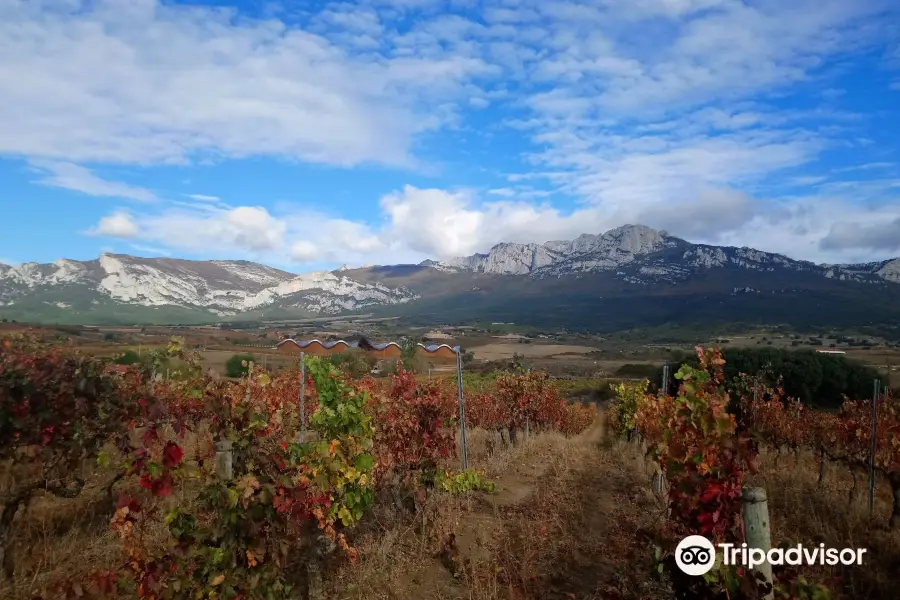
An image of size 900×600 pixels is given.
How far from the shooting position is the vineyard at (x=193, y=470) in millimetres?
3189

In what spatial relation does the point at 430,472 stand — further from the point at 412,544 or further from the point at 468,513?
the point at 412,544

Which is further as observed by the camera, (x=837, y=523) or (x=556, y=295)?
(x=556, y=295)

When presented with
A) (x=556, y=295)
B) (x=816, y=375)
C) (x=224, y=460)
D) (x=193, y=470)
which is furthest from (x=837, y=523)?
(x=556, y=295)

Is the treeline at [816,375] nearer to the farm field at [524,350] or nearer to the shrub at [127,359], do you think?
the farm field at [524,350]

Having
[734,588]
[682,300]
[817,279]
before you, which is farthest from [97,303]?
[817,279]

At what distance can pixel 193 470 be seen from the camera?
10.3ft

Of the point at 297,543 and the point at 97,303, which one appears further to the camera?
the point at 97,303

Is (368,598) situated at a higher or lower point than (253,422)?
lower

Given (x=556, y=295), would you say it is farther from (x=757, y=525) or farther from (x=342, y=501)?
(x=757, y=525)

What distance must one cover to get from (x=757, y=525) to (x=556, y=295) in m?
169

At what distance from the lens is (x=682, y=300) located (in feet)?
444

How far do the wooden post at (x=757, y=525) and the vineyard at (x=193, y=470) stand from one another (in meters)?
2.67

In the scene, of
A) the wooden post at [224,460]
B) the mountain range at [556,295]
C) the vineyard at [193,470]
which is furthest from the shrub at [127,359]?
the mountain range at [556,295]

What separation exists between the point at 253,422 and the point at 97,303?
151 metres
